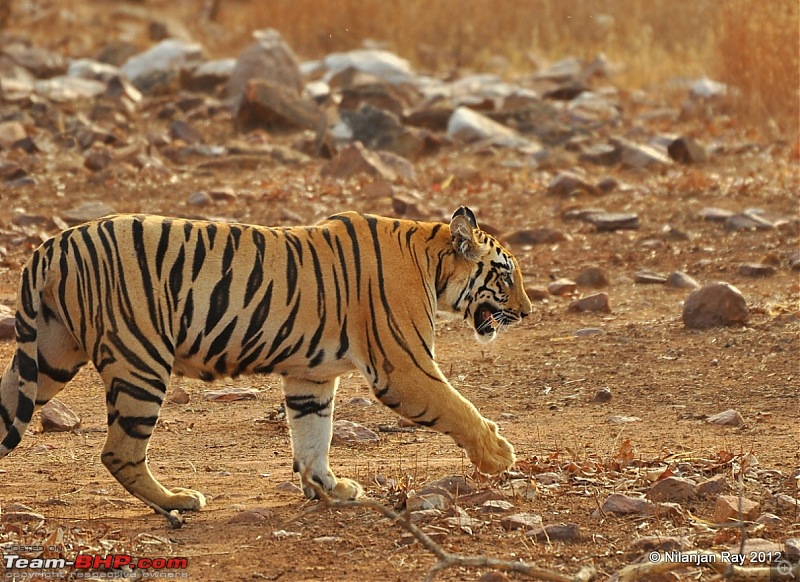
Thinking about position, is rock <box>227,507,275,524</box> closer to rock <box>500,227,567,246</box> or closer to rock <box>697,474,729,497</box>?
rock <box>697,474,729,497</box>

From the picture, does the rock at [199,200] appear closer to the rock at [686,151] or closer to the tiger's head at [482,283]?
the rock at [686,151]

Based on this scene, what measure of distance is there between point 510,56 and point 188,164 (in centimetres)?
808

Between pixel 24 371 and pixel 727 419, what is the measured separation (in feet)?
11.7

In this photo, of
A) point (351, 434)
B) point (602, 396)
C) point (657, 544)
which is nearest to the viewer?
point (657, 544)

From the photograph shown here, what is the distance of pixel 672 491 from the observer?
541 cm

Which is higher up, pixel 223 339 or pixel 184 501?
pixel 223 339

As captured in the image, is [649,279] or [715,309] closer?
[715,309]

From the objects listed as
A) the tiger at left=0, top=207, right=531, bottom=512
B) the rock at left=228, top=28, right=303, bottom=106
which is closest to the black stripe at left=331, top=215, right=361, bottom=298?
the tiger at left=0, top=207, right=531, bottom=512

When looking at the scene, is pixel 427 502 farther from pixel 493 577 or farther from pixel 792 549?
pixel 792 549

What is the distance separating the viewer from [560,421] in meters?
6.98

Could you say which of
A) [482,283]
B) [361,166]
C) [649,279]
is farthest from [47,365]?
[361,166]

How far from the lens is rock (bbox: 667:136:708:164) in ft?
45.1

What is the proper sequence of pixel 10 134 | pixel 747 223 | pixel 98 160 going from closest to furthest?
pixel 747 223 < pixel 98 160 < pixel 10 134

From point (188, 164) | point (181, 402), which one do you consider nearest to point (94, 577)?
point (181, 402)
